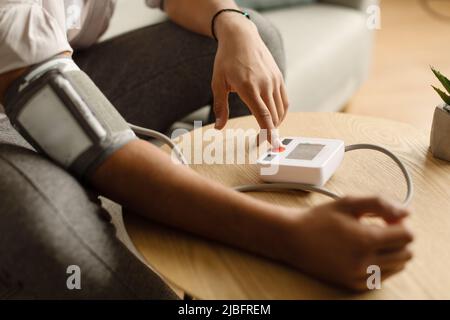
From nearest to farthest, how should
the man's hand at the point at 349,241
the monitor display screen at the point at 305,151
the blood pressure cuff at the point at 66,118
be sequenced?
the man's hand at the point at 349,241, the blood pressure cuff at the point at 66,118, the monitor display screen at the point at 305,151

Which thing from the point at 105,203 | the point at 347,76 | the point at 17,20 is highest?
the point at 17,20

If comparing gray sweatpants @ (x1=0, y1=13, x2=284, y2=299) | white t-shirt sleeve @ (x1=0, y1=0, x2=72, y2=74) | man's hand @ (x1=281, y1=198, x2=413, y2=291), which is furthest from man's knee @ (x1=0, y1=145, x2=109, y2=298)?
man's hand @ (x1=281, y1=198, x2=413, y2=291)

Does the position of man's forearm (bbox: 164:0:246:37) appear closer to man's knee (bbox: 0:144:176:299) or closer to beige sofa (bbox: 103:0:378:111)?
beige sofa (bbox: 103:0:378:111)

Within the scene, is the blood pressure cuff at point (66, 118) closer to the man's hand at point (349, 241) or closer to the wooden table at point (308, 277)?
the wooden table at point (308, 277)

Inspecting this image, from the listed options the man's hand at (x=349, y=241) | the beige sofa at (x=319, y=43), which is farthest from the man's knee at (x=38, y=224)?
the beige sofa at (x=319, y=43)

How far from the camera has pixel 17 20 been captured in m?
0.67

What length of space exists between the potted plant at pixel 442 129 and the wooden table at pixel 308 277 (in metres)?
0.01

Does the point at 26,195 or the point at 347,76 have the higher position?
the point at 26,195

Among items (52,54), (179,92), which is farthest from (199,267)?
(179,92)

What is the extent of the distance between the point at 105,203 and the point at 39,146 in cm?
17

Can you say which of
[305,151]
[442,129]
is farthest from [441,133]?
[305,151]

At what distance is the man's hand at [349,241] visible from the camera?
0.52 m
